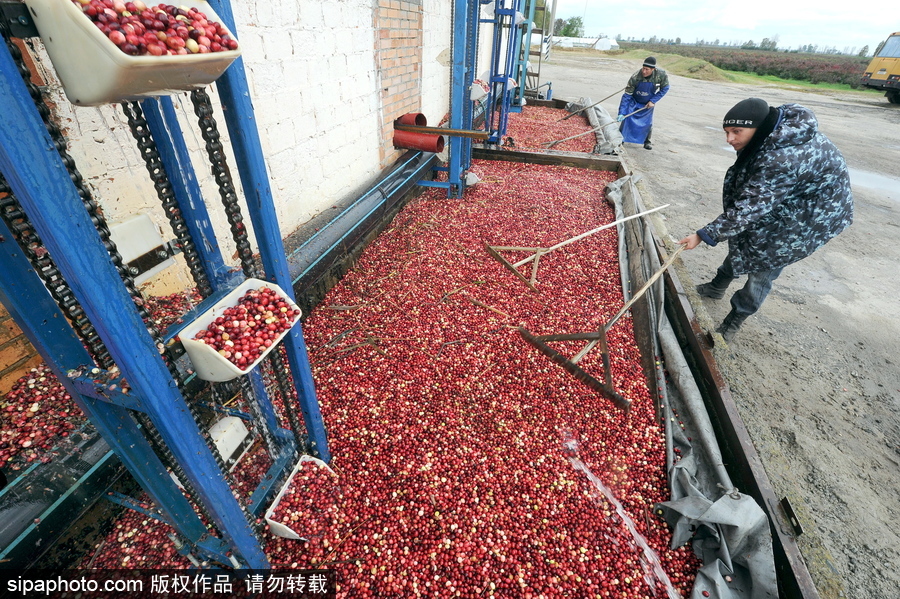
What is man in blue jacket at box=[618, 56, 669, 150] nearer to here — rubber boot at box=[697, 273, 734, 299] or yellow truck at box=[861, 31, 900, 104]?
rubber boot at box=[697, 273, 734, 299]

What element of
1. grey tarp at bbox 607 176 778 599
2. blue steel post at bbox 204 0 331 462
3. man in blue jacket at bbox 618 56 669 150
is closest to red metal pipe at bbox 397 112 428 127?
grey tarp at bbox 607 176 778 599

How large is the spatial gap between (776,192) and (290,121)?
4140 millimetres

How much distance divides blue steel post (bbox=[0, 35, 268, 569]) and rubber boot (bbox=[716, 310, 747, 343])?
4594mm

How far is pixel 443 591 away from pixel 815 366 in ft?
13.7

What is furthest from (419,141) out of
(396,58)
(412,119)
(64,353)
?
(64,353)

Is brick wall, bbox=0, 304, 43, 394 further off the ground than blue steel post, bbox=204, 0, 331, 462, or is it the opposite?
blue steel post, bbox=204, 0, 331, 462

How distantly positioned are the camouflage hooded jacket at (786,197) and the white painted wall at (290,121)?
3772mm

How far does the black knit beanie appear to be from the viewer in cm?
316

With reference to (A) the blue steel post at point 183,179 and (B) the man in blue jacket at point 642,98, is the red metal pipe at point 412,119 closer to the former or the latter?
(A) the blue steel post at point 183,179

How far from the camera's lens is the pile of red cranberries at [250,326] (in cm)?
142

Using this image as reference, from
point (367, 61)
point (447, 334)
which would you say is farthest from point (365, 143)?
point (447, 334)

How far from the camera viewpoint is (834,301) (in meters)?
4.89

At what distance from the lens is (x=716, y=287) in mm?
4684

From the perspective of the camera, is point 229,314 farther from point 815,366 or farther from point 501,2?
→ point 501,2
